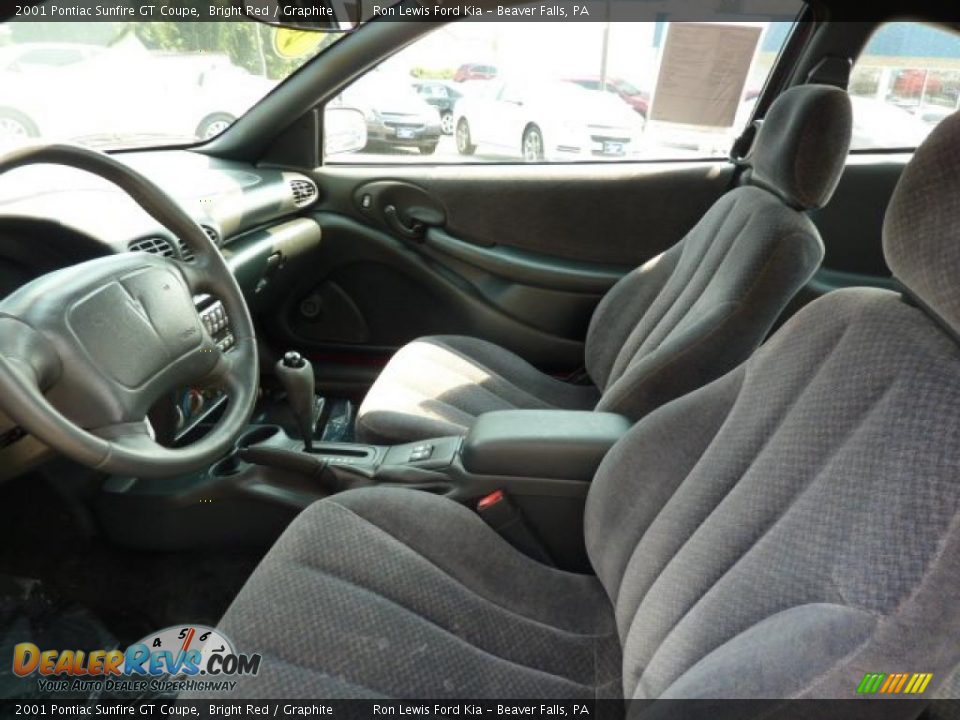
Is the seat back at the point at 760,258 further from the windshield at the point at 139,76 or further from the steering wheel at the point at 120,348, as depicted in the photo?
the windshield at the point at 139,76

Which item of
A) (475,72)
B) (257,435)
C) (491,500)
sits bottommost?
(257,435)

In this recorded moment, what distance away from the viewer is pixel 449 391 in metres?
1.76

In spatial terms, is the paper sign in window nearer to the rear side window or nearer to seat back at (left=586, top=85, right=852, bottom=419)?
the rear side window

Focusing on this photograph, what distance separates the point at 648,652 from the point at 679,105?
1803 mm

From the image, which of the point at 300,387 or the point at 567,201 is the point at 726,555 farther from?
the point at 567,201

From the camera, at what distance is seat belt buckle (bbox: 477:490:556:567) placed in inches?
51.0

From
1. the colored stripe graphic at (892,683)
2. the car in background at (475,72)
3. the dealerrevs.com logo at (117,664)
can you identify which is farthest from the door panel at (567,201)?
the colored stripe graphic at (892,683)

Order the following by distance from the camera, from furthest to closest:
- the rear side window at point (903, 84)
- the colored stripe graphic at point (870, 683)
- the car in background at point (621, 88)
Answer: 1. the car in background at point (621, 88)
2. the rear side window at point (903, 84)
3. the colored stripe graphic at point (870, 683)

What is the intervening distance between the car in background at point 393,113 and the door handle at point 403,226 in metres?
0.21

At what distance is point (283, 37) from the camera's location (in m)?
1.88

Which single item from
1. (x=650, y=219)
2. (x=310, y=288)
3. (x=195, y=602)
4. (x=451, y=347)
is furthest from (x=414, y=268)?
(x=195, y=602)

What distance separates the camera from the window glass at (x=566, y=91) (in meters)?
2.10

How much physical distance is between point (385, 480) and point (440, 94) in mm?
1313

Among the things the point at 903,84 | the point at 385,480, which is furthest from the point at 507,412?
the point at 903,84
